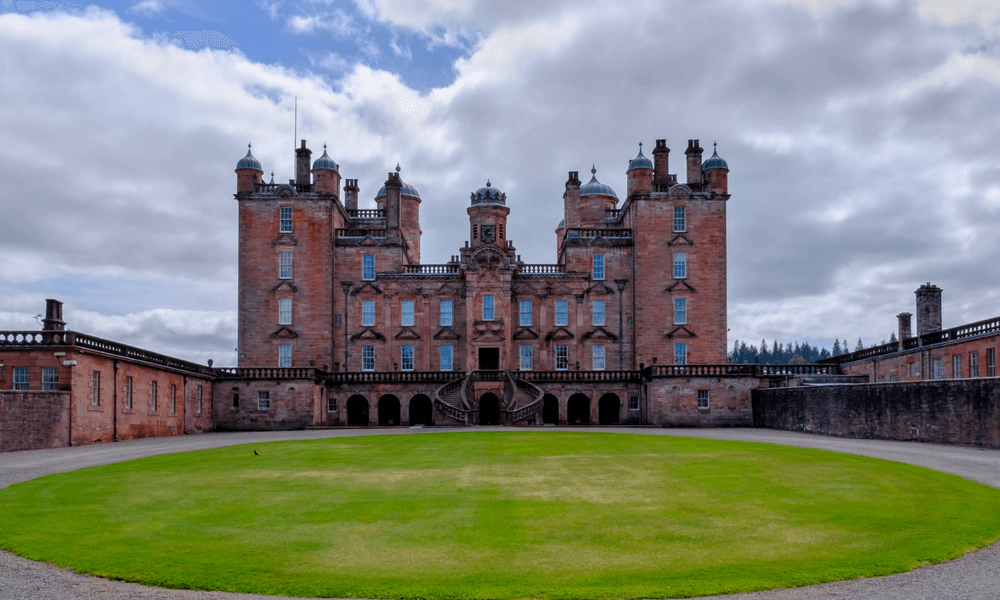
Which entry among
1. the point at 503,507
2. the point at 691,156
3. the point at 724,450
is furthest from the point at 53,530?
the point at 691,156

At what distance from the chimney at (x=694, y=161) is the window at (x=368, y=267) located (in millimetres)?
25482

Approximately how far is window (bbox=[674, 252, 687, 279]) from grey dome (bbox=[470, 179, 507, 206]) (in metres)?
14.4

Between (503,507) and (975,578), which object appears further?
(503,507)

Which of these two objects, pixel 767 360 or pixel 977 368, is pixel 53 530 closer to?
pixel 977 368

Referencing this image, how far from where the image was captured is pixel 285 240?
59.1m

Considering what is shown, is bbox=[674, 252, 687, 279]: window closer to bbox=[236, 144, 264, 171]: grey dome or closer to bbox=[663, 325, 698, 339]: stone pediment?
bbox=[663, 325, 698, 339]: stone pediment

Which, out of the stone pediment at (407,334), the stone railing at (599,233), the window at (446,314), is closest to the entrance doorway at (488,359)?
the window at (446,314)

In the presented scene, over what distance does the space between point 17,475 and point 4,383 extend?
54.3ft

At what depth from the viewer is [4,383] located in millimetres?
35000

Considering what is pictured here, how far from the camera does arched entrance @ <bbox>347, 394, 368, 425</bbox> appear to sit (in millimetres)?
57062

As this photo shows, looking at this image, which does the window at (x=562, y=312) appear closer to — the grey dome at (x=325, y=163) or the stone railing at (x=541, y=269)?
the stone railing at (x=541, y=269)

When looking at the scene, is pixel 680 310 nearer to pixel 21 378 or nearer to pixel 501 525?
pixel 21 378

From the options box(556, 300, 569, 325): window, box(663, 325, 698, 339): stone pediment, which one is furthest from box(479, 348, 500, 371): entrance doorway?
box(663, 325, 698, 339): stone pediment

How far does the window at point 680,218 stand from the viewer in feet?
196
